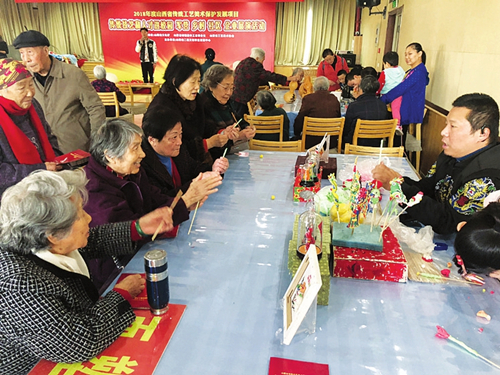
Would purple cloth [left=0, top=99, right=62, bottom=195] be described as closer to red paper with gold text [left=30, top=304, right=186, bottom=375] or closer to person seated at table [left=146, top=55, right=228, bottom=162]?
person seated at table [left=146, top=55, right=228, bottom=162]

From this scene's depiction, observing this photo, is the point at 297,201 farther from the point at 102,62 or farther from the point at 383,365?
the point at 102,62

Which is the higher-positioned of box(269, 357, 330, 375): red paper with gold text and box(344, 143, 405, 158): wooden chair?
box(344, 143, 405, 158): wooden chair

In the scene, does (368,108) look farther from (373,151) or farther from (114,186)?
(114,186)

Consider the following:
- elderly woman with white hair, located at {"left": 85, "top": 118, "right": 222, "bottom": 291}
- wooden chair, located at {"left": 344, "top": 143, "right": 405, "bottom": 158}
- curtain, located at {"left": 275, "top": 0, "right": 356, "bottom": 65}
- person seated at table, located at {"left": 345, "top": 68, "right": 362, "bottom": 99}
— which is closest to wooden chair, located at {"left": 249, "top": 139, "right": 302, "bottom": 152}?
wooden chair, located at {"left": 344, "top": 143, "right": 405, "bottom": 158}

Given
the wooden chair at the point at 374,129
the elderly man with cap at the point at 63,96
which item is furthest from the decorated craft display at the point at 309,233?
the wooden chair at the point at 374,129

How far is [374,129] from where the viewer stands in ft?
12.4

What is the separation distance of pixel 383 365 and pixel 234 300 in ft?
1.63

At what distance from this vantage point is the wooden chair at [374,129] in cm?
371

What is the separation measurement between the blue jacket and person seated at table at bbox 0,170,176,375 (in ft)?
13.6

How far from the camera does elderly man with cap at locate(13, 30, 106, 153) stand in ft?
8.62

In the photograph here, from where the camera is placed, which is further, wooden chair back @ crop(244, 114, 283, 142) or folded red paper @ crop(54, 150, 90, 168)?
wooden chair back @ crop(244, 114, 283, 142)

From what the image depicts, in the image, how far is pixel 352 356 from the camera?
1050mm

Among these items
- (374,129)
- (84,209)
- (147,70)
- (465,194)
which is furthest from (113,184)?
(147,70)

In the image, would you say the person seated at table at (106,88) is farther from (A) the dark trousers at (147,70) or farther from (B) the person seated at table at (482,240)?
(B) the person seated at table at (482,240)
